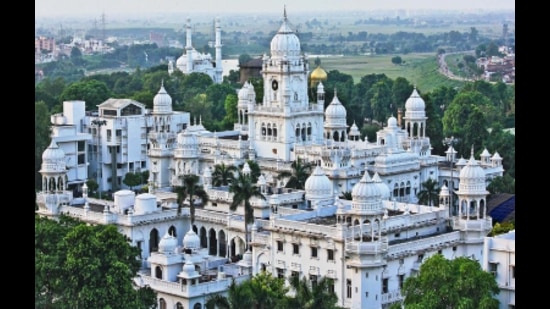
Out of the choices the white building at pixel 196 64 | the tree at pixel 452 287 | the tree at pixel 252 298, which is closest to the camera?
the tree at pixel 452 287

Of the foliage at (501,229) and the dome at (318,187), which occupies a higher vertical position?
the dome at (318,187)

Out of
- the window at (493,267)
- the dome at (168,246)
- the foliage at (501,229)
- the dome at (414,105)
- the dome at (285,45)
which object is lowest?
the window at (493,267)

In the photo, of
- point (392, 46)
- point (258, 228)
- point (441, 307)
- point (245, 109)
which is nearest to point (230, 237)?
point (258, 228)

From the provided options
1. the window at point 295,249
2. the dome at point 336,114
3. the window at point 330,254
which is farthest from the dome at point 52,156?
the window at point 330,254

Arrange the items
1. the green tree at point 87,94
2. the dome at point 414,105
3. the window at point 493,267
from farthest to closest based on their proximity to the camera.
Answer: the green tree at point 87,94 < the dome at point 414,105 < the window at point 493,267

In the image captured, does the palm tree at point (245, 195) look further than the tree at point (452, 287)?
Yes

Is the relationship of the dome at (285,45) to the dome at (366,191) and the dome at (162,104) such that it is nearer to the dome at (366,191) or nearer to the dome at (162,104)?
the dome at (162,104)
